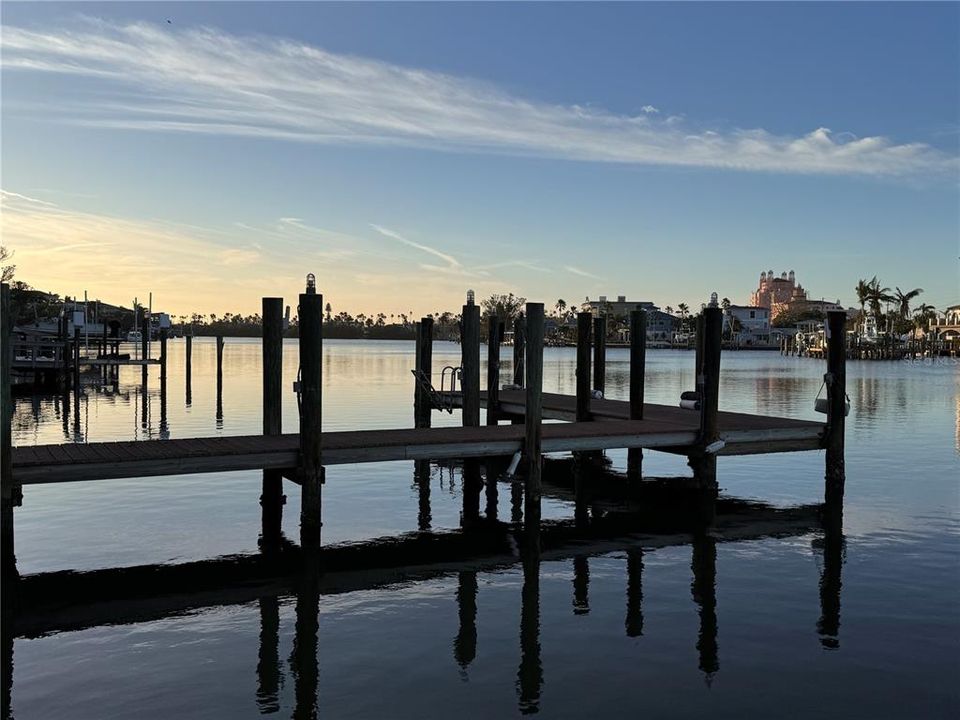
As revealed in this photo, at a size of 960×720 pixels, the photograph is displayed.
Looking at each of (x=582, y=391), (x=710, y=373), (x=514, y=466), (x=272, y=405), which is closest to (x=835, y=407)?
(x=710, y=373)

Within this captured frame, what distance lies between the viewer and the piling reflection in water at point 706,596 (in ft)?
33.1

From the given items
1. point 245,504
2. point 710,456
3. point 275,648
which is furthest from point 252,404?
point 275,648

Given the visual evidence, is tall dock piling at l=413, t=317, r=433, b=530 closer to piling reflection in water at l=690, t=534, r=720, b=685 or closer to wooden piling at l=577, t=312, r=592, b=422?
wooden piling at l=577, t=312, r=592, b=422

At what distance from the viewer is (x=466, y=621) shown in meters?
11.5

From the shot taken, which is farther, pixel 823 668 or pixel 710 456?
pixel 710 456

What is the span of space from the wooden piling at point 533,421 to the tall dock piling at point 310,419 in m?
3.94

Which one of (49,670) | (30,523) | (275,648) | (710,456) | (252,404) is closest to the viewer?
(49,670)

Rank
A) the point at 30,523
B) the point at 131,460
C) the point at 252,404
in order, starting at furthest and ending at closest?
the point at 252,404 → the point at 30,523 → the point at 131,460

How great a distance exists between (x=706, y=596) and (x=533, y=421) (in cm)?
519

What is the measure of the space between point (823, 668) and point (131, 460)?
9882 millimetres

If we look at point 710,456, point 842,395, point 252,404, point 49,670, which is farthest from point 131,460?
point 252,404

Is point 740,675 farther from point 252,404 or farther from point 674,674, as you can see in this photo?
point 252,404

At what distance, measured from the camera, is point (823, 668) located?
9906 mm

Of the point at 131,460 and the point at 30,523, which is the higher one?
the point at 131,460
